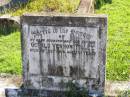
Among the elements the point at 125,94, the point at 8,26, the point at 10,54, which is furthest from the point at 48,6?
the point at 125,94

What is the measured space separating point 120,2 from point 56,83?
6801mm

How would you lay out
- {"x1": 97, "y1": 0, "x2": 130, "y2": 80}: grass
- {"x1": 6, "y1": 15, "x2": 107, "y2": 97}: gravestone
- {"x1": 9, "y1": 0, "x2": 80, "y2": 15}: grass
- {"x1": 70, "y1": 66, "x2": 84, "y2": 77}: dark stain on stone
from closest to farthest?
1. {"x1": 6, "y1": 15, "x2": 107, "y2": 97}: gravestone
2. {"x1": 70, "y1": 66, "x2": 84, "y2": 77}: dark stain on stone
3. {"x1": 97, "y1": 0, "x2": 130, "y2": 80}: grass
4. {"x1": 9, "y1": 0, "x2": 80, "y2": 15}: grass

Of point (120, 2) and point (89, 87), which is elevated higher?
point (120, 2)

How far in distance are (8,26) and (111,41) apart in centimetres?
232

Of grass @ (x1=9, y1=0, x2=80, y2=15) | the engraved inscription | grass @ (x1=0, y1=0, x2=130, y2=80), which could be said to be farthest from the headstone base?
grass @ (x1=9, y1=0, x2=80, y2=15)

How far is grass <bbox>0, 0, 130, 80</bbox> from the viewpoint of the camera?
7488mm

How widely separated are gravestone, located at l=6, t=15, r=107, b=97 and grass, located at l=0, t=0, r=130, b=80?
44.2 inches

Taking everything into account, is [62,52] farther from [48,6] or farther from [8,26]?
[48,6]

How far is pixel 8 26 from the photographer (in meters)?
9.58

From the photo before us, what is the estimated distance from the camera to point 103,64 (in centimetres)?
599

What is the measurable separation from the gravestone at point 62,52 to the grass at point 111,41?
1.12 meters

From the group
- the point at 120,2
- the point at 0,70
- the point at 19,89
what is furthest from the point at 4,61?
the point at 120,2

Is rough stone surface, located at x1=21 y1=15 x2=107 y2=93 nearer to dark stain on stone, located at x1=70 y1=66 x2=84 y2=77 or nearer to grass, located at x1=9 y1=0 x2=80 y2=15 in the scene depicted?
dark stain on stone, located at x1=70 y1=66 x2=84 y2=77

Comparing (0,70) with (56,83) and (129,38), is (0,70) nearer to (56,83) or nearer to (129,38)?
(56,83)
